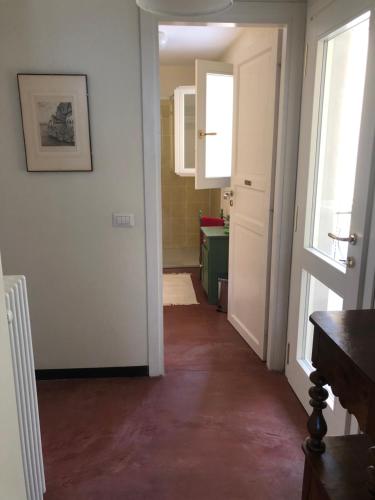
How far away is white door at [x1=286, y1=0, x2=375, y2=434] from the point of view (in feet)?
5.34

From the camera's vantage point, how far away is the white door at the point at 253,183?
2.50 meters

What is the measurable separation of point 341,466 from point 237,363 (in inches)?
64.4

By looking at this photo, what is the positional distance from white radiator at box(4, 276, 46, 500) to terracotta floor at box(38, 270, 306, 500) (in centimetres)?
33

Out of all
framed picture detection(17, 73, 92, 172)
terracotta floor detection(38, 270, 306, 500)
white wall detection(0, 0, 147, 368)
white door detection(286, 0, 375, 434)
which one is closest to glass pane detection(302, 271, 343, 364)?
white door detection(286, 0, 375, 434)

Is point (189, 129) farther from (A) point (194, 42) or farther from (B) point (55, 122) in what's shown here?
(B) point (55, 122)

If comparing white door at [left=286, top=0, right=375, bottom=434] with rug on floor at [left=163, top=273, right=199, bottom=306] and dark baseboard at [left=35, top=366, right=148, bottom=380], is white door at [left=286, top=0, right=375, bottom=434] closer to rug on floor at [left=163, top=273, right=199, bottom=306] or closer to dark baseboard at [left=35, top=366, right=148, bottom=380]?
dark baseboard at [left=35, top=366, right=148, bottom=380]

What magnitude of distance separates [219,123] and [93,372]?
2.16m

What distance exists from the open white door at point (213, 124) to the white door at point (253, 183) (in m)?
0.20

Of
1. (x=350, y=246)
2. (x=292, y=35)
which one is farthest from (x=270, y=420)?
(x=292, y=35)

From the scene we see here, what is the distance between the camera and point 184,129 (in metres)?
4.86

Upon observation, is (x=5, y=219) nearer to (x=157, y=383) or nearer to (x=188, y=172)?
(x=157, y=383)

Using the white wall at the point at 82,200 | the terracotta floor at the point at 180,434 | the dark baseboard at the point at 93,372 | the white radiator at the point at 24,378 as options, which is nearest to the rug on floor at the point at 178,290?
the terracotta floor at the point at 180,434

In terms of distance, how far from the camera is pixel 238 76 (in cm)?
295

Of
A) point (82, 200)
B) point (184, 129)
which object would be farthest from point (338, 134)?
point (184, 129)
